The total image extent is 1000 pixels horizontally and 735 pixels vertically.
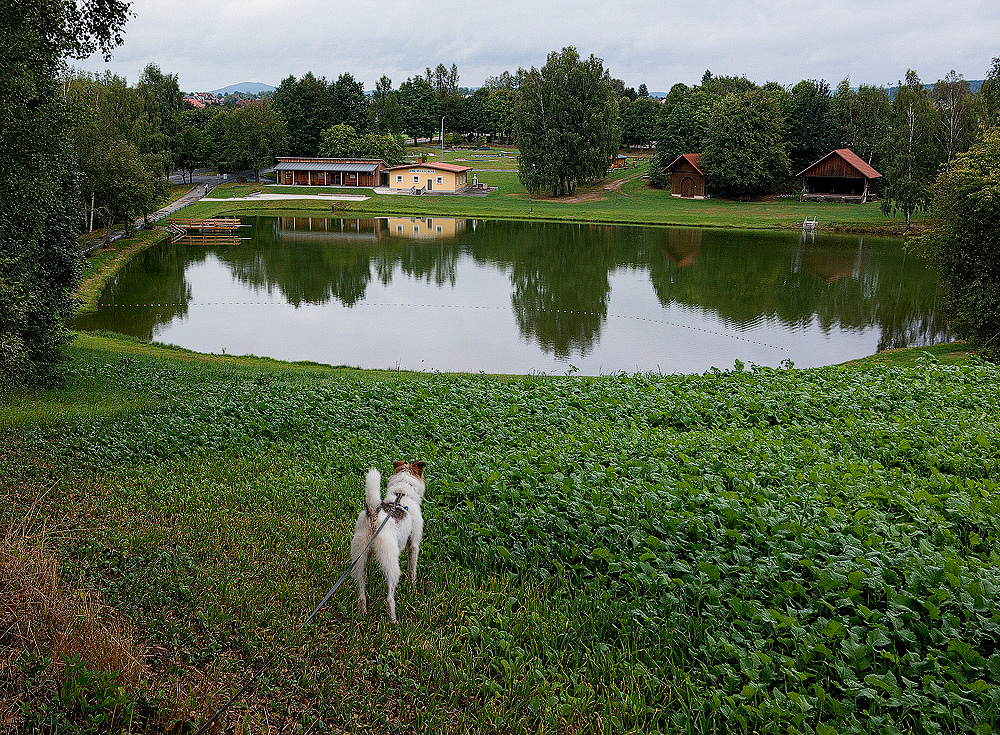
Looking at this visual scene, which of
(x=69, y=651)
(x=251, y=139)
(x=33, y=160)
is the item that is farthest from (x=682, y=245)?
(x=251, y=139)

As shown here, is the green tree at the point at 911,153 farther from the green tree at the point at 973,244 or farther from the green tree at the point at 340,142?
the green tree at the point at 340,142

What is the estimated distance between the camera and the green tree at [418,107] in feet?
397

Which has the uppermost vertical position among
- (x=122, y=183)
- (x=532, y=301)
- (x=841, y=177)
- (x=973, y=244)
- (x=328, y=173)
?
(x=328, y=173)

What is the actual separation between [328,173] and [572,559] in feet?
281

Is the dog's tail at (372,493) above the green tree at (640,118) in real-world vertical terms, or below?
below

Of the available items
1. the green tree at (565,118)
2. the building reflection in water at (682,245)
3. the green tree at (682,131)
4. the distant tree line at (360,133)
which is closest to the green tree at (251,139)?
the distant tree line at (360,133)

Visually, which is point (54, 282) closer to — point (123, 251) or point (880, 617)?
point (880, 617)

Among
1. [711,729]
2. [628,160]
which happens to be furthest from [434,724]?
[628,160]

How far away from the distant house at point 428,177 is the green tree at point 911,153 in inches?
1710

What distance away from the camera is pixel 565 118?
246 feet

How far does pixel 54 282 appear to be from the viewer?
65.2 ft

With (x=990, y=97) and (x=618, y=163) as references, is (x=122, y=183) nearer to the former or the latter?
(x=990, y=97)

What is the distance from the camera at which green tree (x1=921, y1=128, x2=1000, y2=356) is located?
23.5m

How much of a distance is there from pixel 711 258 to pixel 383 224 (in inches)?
1160
